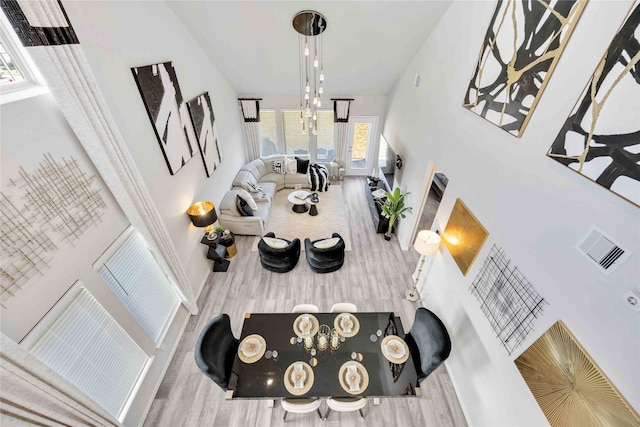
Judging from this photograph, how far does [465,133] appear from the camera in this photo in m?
3.16

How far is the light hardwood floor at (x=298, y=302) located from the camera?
119 inches

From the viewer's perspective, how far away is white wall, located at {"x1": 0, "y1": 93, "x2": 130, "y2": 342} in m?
1.79

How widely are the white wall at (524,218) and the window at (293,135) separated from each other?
13.7ft

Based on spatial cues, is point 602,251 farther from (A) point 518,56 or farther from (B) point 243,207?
(B) point 243,207

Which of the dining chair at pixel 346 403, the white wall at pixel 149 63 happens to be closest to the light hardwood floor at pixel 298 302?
the dining chair at pixel 346 403

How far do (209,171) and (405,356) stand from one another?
4.40 meters

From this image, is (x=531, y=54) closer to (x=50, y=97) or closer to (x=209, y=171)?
(x=50, y=97)

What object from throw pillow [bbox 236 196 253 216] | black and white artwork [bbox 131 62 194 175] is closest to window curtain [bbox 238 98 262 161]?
throw pillow [bbox 236 196 253 216]

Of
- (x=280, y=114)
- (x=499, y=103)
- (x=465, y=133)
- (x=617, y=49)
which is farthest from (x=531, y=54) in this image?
(x=280, y=114)

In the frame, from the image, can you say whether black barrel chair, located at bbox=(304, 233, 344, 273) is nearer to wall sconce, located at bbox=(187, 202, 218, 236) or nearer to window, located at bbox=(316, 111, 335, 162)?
wall sconce, located at bbox=(187, 202, 218, 236)

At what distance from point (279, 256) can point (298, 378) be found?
2.20 m

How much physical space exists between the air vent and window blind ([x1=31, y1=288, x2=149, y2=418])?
13.1ft

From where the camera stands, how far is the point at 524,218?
2.21 m

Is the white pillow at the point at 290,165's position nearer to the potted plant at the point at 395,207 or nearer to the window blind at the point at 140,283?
the potted plant at the point at 395,207
